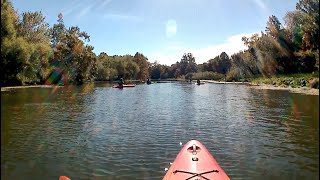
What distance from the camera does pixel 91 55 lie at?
3575 inches

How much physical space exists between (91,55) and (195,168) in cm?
8430

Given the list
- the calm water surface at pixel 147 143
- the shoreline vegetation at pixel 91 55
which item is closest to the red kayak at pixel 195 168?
the calm water surface at pixel 147 143

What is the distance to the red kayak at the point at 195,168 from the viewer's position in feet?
30.0

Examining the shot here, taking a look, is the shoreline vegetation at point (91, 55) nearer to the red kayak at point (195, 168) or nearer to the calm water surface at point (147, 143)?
the calm water surface at point (147, 143)

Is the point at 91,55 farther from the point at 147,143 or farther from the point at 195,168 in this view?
the point at 195,168

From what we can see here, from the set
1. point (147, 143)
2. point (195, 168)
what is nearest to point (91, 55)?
point (147, 143)

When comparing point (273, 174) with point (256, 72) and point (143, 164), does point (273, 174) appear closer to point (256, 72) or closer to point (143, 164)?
point (143, 164)

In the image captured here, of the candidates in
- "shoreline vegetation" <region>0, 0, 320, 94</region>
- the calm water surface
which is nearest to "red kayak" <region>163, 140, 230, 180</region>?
the calm water surface

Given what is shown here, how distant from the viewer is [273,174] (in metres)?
11.1

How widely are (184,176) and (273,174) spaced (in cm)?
376

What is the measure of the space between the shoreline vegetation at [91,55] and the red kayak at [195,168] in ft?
114

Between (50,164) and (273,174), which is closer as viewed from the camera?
(273,174)

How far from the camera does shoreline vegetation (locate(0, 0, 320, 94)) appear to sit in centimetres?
4875

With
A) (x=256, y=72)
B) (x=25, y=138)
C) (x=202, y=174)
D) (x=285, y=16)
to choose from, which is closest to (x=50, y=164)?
(x=25, y=138)
